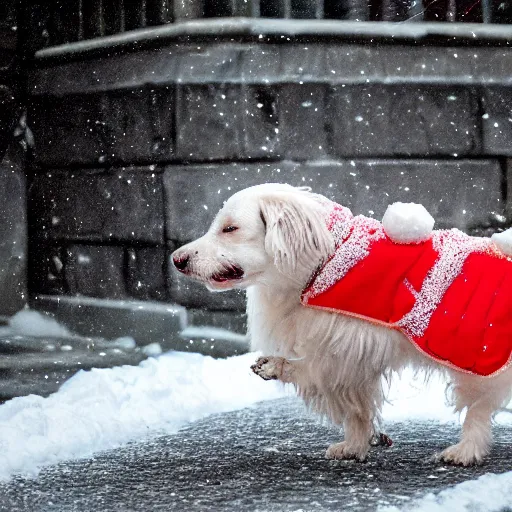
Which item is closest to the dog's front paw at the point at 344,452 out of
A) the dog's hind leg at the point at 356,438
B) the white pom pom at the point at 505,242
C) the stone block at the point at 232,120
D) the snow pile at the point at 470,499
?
the dog's hind leg at the point at 356,438

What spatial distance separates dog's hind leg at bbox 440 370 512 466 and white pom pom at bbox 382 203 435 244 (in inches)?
27.0

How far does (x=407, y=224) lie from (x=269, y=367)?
913mm

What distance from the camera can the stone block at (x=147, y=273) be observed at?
24.9 feet

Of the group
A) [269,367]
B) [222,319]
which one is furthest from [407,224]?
[222,319]

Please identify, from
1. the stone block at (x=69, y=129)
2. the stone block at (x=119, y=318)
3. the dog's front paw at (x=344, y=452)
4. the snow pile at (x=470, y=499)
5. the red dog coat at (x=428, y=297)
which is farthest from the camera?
the stone block at (x=69, y=129)

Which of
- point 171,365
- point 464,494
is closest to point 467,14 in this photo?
point 171,365

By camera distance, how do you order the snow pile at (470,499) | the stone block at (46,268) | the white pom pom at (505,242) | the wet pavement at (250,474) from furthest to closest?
the stone block at (46,268), the white pom pom at (505,242), the wet pavement at (250,474), the snow pile at (470,499)

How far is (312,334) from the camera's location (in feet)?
13.9

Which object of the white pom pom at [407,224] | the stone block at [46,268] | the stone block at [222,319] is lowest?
the stone block at [222,319]

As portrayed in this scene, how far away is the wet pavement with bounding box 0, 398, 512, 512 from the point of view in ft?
12.5

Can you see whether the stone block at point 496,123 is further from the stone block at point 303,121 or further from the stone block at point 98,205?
the stone block at point 98,205

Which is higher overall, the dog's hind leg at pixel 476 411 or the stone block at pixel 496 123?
the stone block at pixel 496 123

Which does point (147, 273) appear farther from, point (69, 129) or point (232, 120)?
point (69, 129)

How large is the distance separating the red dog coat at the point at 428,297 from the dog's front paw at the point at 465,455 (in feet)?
1.22
